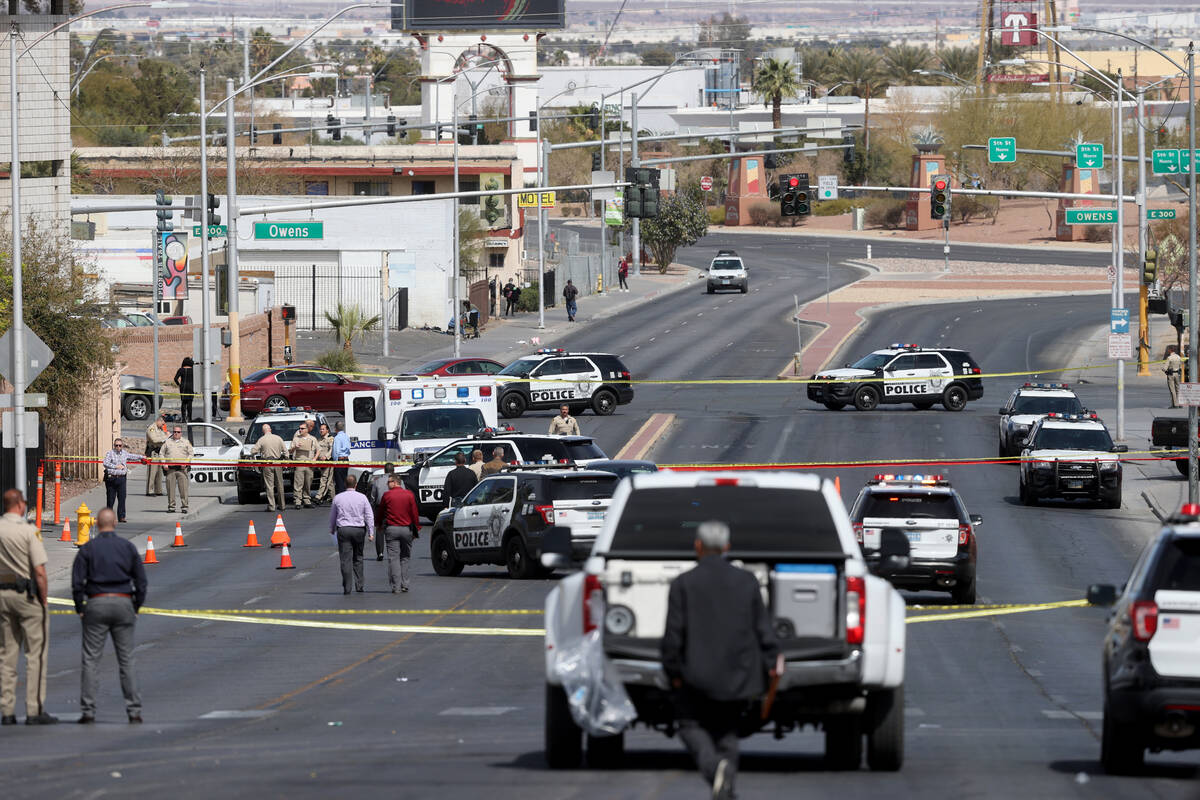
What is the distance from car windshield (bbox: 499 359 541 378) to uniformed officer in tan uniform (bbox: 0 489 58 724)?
35.9 meters

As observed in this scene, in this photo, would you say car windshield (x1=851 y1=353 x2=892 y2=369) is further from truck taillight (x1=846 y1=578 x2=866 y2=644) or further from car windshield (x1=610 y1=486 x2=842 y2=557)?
truck taillight (x1=846 y1=578 x2=866 y2=644)

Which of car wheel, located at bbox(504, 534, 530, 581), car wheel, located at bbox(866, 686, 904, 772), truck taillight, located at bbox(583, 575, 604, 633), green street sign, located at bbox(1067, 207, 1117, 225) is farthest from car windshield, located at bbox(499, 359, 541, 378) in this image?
truck taillight, located at bbox(583, 575, 604, 633)

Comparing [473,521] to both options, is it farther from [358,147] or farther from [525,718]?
[358,147]

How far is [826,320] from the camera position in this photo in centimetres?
7581

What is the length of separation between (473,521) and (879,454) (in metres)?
18.8

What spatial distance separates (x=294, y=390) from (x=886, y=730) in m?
41.5

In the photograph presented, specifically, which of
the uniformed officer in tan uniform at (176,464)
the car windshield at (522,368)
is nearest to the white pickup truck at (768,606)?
the uniformed officer in tan uniform at (176,464)

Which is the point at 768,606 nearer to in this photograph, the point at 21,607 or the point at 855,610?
the point at 855,610

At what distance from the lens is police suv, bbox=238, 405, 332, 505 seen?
37031mm

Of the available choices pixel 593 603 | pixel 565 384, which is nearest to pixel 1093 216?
pixel 565 384

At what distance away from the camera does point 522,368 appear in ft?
167

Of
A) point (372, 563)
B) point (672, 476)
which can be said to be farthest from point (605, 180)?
point (672, 476)

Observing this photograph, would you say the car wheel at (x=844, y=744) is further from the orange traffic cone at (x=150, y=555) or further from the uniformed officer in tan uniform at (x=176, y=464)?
the uniformed officer in tan uniform at (x=176, y=464)

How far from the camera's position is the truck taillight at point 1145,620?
1080 cm
